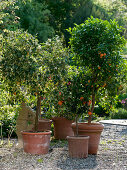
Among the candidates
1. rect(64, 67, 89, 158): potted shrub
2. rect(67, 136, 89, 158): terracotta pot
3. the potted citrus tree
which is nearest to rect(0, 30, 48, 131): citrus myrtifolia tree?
the potted citrus tree

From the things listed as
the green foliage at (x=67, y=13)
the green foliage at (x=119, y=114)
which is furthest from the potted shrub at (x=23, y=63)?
the green foliage at (x=67, y=13)

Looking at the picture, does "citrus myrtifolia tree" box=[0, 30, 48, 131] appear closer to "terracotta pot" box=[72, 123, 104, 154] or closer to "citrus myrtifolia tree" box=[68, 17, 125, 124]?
"citrus myrtifolia tree" box=[68, 17, 125, 124]

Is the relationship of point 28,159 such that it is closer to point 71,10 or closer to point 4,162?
point 4,162

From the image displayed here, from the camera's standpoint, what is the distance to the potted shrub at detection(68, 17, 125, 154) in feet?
16.3

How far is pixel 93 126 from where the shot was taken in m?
5.10

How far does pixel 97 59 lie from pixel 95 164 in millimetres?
1834

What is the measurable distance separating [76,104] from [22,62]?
1243 mm

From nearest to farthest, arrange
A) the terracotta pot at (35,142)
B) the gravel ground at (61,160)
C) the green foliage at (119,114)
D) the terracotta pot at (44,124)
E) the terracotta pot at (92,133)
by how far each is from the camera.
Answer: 1. the gravel ground at (61,160)
2. the terracotta pot at (35,142)
3. the terracotta pot at (92,133)
4. the terracotta pot at (44,124)
5. the green foliage at (119,114)

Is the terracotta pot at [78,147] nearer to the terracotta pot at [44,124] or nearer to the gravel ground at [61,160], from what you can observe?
the gravel ground at [61,160]

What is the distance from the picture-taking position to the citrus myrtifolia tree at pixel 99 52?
4.96 m

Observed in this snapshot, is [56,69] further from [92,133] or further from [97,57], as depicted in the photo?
[92,133]

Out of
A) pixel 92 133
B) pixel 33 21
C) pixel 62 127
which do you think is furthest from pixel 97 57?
pixel 33 21

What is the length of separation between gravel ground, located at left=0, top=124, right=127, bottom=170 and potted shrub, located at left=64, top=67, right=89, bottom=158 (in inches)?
6.7

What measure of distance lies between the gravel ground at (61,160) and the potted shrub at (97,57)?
0.47 m
